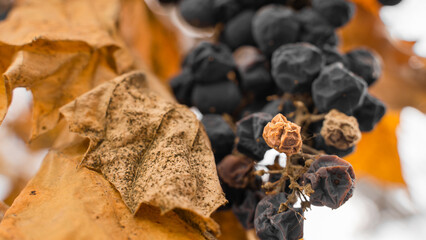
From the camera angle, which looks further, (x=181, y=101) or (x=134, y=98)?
(x=181, y=101)

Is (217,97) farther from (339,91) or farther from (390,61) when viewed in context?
(390,61)

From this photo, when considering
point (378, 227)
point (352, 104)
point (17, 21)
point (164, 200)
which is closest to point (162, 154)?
point (164, 200)

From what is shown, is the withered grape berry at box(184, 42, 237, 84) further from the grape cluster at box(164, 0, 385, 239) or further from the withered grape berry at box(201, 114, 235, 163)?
the withered grape berry at box(201, 114, 235, 163)

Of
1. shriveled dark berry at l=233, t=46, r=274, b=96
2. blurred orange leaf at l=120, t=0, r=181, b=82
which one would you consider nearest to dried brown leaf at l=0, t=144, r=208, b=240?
shriveled dark berry at l=233, t=46, r=274, b=96

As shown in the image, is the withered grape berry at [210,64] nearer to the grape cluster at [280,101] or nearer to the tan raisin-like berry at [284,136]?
the grape cluster at [280,101]

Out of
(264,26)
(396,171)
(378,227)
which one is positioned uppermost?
(264,26)

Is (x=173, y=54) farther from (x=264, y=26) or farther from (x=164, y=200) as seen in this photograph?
(x=164, y=200)
